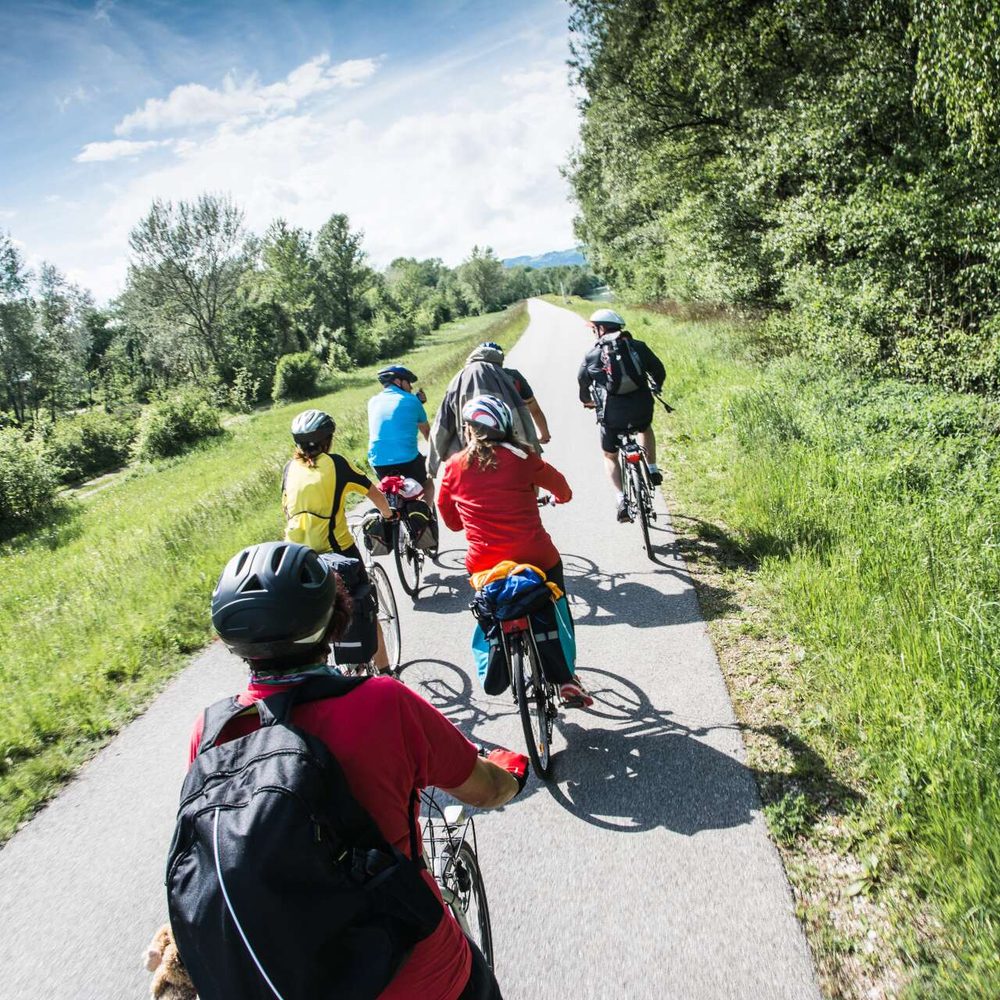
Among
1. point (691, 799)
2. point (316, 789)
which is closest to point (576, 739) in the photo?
point (691, 799)

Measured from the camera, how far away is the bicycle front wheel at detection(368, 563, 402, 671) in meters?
5.19

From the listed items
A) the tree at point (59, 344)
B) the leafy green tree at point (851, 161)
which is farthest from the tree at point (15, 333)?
the leafy green tree at point (851, 161)

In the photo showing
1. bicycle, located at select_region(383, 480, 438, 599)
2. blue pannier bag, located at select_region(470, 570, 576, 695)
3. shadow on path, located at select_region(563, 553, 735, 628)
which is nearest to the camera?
blue pannier bag, located at select_region(470, 570, 576, 695)

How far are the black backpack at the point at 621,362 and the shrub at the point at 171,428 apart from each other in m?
22.3

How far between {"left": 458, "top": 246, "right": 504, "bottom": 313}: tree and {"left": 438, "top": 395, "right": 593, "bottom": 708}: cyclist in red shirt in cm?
10065

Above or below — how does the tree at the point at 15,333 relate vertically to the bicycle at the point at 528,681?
above

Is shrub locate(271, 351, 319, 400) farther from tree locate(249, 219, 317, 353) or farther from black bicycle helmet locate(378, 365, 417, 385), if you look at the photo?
black bicycle helmet locate(378, 365, 417, 385)

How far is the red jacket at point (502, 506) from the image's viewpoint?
3.64m

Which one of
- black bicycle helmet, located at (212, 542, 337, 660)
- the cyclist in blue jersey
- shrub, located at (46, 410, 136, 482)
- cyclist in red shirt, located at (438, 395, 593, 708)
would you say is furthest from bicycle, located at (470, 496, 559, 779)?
shrub, located at (46, 410, 136, 482)

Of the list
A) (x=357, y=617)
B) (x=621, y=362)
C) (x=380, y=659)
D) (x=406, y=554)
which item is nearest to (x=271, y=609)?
(x=357, y=617)

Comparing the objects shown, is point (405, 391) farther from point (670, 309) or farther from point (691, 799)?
point (670, 309)

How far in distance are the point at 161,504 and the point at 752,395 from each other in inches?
484

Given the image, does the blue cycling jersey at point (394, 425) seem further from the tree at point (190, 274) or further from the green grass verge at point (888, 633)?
the tree at point (190, 274)

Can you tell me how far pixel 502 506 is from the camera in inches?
144
